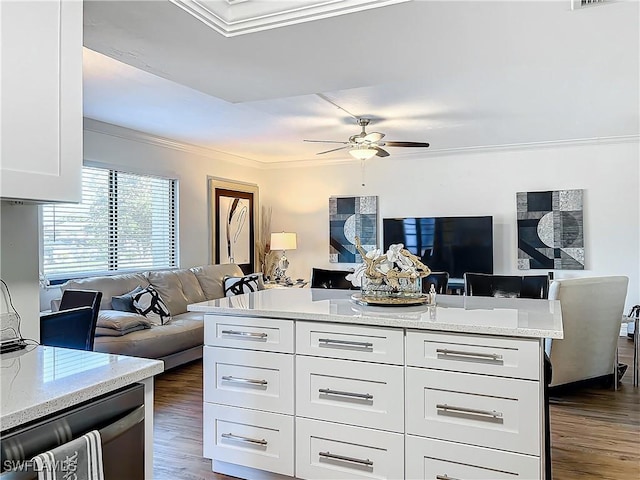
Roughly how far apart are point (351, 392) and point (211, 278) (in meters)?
4.16

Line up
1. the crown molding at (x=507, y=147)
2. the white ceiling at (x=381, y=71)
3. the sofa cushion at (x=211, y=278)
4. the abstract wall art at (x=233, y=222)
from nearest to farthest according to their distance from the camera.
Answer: the white ceiling at (x=381, y=71), the sofa cushion at (x=211, y=278), the crown molding at (x=507, y=147), the abstract wall art at (x=233, y=222)

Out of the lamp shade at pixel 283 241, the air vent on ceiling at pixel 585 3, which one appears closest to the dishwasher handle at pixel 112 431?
the air vent on ceiling at pixel 585 3

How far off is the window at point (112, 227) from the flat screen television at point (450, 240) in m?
3.19

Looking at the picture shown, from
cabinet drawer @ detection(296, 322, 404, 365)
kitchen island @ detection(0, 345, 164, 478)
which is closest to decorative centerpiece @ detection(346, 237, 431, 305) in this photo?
cabinet drawer @ detection(296, 322, 404, 365)

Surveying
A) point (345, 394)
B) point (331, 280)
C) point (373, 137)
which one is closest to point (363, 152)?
point (373, 137)

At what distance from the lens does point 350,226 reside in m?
7.54

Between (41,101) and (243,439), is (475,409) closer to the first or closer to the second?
(243,439)

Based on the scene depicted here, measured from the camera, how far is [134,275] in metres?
5.13

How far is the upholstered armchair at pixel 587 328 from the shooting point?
12.4 ft

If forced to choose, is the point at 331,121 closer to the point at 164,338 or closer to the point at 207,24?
the point at 164,338

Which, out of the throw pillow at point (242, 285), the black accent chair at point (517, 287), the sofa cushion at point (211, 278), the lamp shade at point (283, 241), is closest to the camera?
the black accent chair at point (517, 287)

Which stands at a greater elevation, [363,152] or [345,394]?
[363,152]

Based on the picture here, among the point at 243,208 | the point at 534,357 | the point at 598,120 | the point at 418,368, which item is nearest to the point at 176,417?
the point at 418,368

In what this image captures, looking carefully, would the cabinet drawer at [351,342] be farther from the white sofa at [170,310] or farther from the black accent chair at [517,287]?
the white sofa at [170,310]
